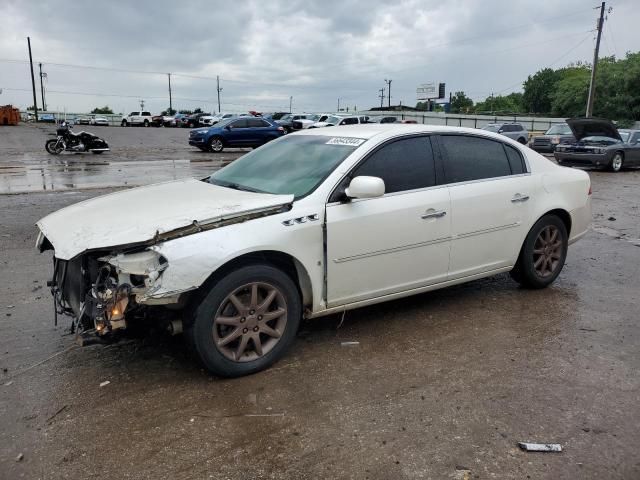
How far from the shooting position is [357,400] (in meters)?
3.36

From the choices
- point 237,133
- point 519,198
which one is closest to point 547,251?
point 519,198

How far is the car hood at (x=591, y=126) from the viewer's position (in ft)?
48.5

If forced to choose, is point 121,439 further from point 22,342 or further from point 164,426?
point 22,342

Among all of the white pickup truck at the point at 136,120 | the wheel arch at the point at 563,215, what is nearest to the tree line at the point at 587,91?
the white pickup truck at the point at 136,120

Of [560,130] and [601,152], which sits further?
[560,130]

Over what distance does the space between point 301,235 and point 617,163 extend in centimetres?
1834

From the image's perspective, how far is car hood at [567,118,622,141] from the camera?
14.8 meters

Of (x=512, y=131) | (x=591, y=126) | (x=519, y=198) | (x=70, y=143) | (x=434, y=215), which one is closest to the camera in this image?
(x=434, y=215)

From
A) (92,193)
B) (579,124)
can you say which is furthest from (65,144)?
(579,124)

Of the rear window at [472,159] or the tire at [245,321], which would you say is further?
the rear window at [472,159]

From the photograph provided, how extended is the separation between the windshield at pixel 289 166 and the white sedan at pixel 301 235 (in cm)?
2

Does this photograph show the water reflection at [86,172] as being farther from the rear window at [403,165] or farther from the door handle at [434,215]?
the door handle at [434,215]

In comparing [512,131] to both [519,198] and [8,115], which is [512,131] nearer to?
[519,198]

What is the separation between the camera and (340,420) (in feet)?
10.3
